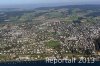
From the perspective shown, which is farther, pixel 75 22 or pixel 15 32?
pixel 75 22

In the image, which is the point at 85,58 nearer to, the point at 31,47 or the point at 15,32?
the point at 31,47

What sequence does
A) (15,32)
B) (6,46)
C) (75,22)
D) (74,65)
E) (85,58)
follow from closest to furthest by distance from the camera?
1. (74,65)
2. (85,58)
3. (6,46)
4. (15,32)
5. (75,22)

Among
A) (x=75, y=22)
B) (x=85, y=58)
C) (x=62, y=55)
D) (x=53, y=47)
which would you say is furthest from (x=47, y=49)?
(x=75, y=22)

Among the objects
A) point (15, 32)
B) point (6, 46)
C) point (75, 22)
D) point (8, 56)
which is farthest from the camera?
point (75, 22)

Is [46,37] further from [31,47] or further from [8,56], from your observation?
[8,56]

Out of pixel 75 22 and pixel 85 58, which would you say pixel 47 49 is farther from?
pixel 75 22

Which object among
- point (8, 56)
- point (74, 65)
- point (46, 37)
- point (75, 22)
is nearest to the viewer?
point (74, 65)

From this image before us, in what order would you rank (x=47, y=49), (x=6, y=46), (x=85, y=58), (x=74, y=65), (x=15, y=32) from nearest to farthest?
(x=74, y=65)
(x=85, y=58)
(x=47, y=49)
(x=6, y=46)
(x=15, y=32)

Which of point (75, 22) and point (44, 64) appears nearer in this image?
point (44, 64)

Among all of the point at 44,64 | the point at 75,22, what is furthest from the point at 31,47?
the point at 75,22
